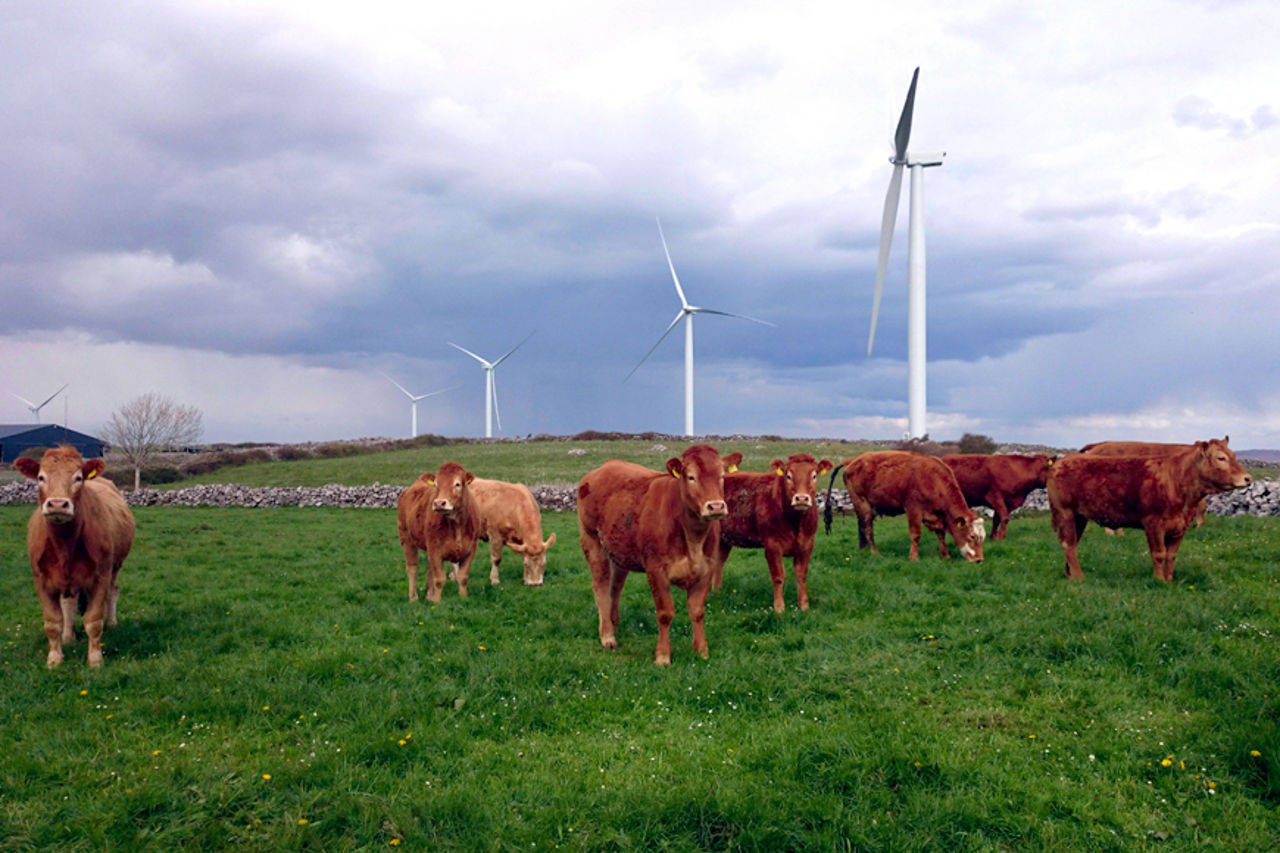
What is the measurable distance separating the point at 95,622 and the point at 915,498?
11.4 meters

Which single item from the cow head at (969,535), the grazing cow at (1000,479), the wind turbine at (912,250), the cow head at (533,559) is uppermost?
the wind turbine at (912,250)

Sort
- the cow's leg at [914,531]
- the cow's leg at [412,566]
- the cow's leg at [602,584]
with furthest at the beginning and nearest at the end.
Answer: the cow's leg at [914,531] < the cow's leg at [412,566] < the cow's leg at [602,584]

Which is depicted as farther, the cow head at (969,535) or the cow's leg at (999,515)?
the cow's leg at (999,515)

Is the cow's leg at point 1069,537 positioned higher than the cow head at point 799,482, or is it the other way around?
the cow head at point 799,482

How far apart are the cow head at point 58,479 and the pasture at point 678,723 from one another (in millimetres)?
1627

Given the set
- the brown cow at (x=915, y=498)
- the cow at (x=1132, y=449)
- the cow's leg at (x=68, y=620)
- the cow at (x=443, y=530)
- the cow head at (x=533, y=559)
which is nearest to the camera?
the cow's leg at (x=68, y=620)

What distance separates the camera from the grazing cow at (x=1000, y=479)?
15586mm

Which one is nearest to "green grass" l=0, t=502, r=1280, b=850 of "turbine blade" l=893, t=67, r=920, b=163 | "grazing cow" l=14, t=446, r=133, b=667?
"grazing cow" l=14, t=446, r=133, b=667

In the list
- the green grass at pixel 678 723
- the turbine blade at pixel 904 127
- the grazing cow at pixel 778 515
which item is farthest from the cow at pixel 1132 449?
the turbine blade at pixel 904 127

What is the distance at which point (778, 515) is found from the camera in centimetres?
1058

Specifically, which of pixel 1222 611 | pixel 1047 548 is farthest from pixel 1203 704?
pixel 1047 548

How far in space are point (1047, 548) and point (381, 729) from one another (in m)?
11.8

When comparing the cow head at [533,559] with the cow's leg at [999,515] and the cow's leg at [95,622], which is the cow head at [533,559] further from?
the cow's leg at [999,515]

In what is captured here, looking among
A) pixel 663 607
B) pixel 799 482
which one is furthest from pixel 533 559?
pixel 663 607
